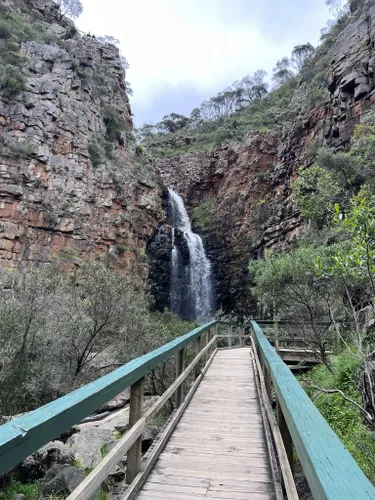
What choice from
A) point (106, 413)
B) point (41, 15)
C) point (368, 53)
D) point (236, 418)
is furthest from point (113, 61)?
point (236, 418)

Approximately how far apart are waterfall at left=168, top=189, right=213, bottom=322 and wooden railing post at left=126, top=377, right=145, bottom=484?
25.8 meters

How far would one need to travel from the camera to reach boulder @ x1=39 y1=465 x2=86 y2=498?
446 centimetres

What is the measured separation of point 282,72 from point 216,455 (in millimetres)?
66731

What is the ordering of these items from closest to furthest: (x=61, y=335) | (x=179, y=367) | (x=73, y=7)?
(x=179, y=367), (x=61, y=335), (x=73, y=7)

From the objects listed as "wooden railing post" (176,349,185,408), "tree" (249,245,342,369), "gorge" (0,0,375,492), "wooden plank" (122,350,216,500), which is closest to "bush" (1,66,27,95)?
"gorge" (0,0,375,492)

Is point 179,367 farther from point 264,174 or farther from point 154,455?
point 264,174

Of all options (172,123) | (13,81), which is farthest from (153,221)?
(172,123)

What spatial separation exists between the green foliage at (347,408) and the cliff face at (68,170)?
17193 millimetres

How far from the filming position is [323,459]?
104 centimetres

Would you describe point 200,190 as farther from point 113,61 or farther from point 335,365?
point 335,365

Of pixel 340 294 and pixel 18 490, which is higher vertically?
pixel 340 294

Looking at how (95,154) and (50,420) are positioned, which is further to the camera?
(95,154)

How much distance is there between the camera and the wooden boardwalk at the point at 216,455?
8.21 feet

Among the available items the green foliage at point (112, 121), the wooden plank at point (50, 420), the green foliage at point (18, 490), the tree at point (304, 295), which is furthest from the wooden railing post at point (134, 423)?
the green foliage at point (112, 121)
